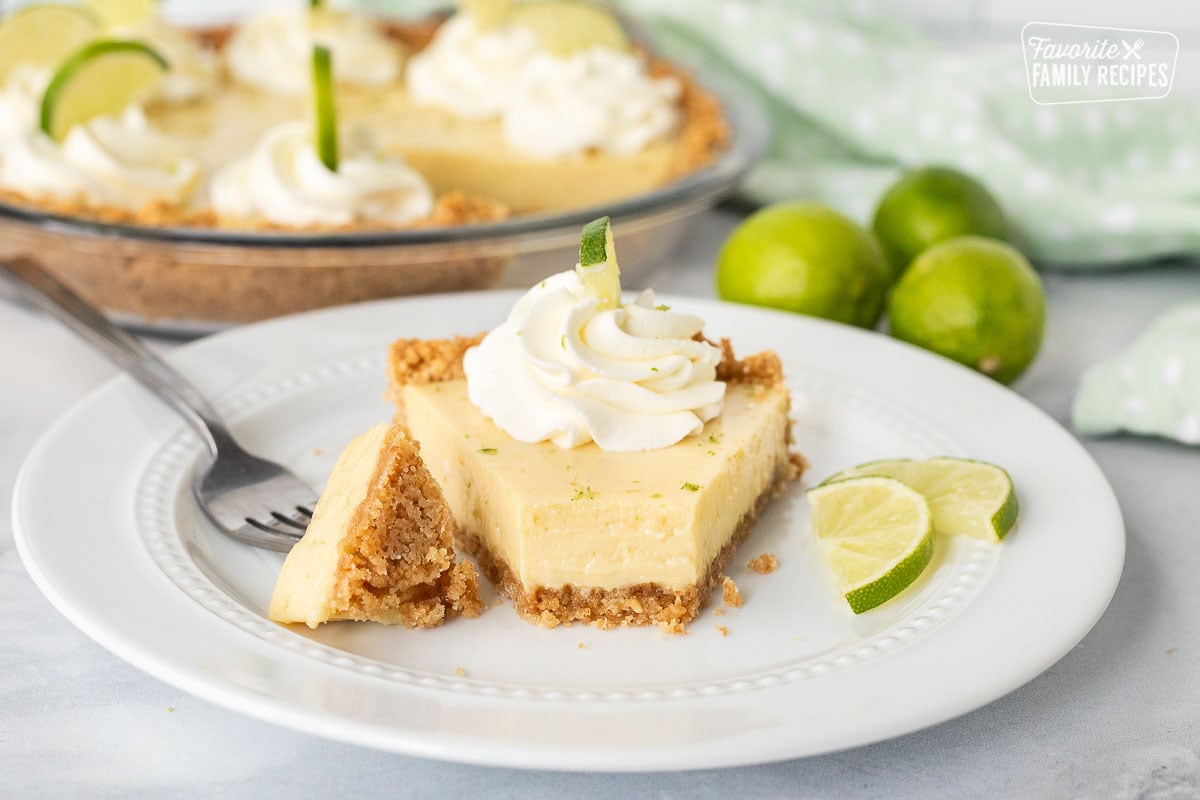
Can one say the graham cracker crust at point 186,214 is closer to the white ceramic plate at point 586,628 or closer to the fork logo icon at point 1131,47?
the white ceramic plate at point 586,628

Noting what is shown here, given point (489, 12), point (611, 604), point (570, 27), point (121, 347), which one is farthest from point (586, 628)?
point (489, 12)

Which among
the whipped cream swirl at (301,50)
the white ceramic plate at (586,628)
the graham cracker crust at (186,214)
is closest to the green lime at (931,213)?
the white ceramic plate at (586,628)

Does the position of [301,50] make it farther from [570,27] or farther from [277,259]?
[277,259]

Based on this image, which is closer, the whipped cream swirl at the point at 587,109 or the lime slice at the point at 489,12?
the whipped cream swirl at the point at 587,109

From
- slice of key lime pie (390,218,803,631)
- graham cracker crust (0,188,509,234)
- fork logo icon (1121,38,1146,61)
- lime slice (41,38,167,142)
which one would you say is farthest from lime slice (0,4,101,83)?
fork logo icon (1121,38,1146,61)

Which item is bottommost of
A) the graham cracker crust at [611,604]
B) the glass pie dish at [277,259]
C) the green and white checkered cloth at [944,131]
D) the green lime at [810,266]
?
the green and white checkered cloth at [944,131]
